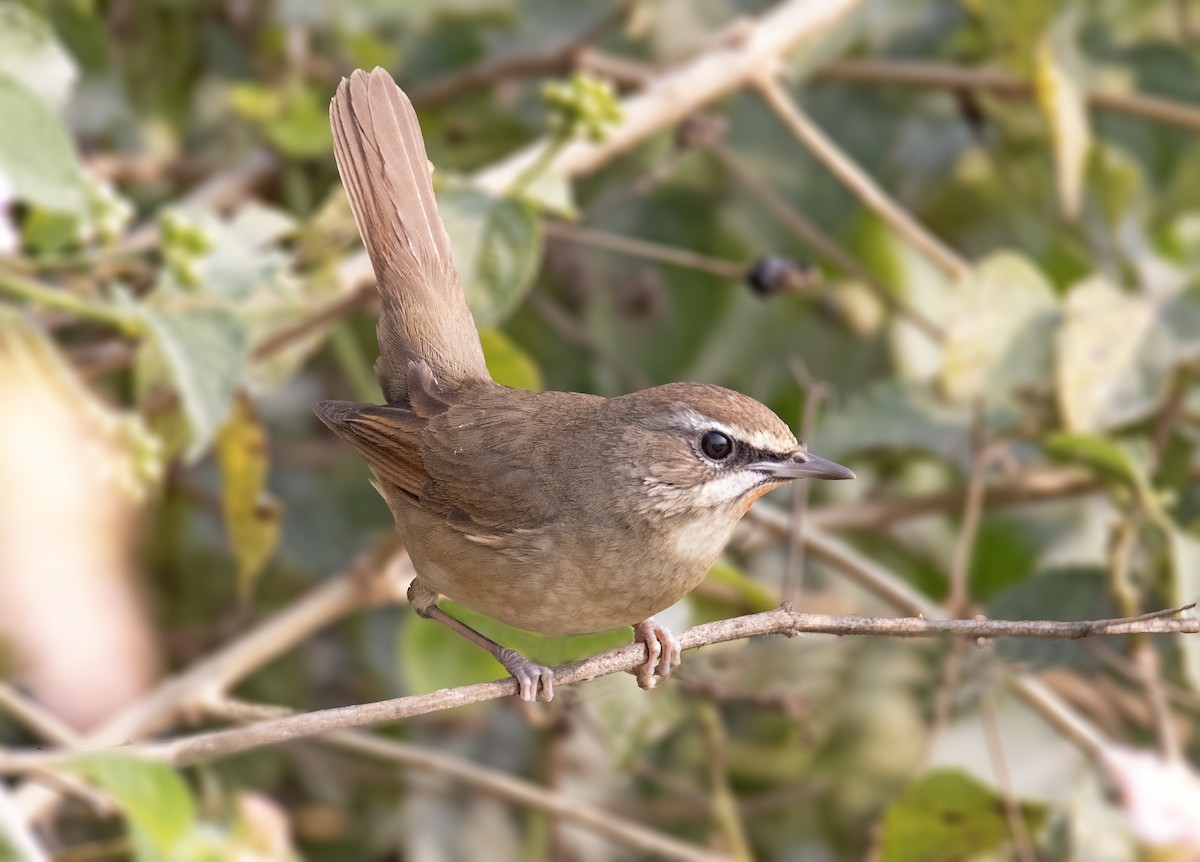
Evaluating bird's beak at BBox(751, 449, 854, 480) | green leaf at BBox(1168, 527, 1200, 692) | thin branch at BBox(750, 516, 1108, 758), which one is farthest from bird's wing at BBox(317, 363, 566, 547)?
green leaf at BBox(1168, 527, 1200, 692)

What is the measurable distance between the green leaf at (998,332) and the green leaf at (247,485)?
1.70 m

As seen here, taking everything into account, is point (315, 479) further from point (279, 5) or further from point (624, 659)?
point (624, 659)

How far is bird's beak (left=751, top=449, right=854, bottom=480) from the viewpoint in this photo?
2232 mm

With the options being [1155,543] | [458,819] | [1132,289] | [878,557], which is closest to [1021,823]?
[1155,543]

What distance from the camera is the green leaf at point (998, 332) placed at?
12.6 ft

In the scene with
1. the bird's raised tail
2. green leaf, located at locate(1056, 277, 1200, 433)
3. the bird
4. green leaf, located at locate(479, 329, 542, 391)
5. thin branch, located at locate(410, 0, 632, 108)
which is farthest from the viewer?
thin branch, located at locate(410, 0, 632, 108)

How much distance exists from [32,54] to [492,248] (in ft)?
3.72

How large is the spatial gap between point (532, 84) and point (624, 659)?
3.30m

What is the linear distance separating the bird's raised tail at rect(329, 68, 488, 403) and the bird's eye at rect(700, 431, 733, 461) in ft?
1.83

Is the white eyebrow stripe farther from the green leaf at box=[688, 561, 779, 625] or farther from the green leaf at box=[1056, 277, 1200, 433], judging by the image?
the green leaf at box=[1056, 277, 1200, 433]

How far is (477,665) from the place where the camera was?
11.9 ft

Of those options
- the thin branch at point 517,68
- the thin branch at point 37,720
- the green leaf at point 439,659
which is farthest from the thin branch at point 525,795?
the thin branch at point 517,68

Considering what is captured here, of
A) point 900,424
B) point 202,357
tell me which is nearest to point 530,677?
point 202,357

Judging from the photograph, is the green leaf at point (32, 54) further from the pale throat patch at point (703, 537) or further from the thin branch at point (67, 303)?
the pale throat patch at point (703, 537)
